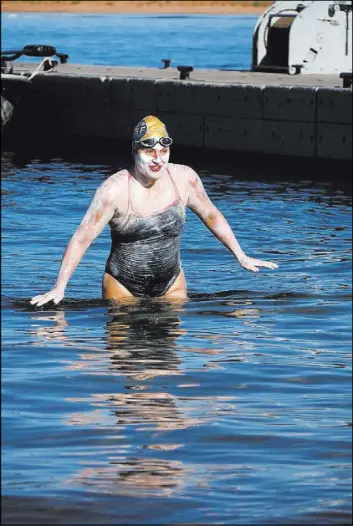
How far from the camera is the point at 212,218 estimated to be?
10406 mm

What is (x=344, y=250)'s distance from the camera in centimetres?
1537

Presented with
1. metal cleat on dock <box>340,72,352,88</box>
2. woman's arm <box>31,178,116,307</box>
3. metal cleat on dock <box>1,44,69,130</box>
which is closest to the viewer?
woman's arm <box>31,178,116,307</box>

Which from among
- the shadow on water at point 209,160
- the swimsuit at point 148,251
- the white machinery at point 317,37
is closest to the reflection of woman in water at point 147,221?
the swimsuit at point 148,251

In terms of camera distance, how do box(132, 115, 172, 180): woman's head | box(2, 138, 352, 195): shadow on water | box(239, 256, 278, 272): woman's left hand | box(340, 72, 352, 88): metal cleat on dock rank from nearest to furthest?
box(132, 115, 172, 180): woman's head, box(239, 256, 278, 272): woman's left hand, box(340, 72, 352, 88): metal cleat on dock, box(2, 138, 352, 195): shadow on water

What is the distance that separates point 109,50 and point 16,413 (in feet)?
171

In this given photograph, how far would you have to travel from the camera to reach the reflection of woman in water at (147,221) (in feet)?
32.2

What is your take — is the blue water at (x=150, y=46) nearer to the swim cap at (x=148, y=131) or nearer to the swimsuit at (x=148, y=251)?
the swimsuit at (x=148, y=251)

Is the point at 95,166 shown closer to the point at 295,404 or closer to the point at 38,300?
the point at 38,300

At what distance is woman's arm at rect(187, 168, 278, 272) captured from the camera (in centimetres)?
1026

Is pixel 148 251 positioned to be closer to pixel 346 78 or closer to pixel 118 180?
pixel 118 180

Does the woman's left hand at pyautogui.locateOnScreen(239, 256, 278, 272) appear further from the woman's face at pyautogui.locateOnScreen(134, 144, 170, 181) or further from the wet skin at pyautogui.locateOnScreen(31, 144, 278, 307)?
the woman's face at pyautogui.locateOnScreen(134, 144, 170, 181)

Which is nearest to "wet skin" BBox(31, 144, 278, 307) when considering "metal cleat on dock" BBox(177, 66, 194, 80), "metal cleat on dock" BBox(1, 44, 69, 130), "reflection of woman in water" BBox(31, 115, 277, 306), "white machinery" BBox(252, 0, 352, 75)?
"reflection of woman in water" BBox(31, 115, 277, 306)

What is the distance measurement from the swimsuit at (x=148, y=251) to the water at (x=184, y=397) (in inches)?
7.9

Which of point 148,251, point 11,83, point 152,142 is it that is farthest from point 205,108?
point 152,142
